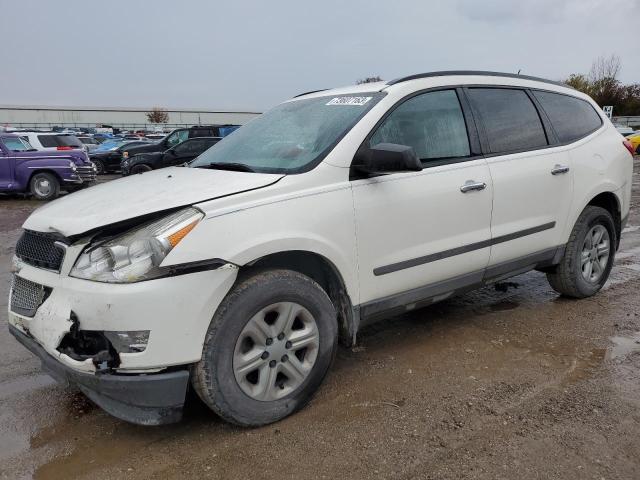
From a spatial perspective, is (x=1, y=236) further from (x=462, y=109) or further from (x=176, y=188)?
(x=462, y=109)

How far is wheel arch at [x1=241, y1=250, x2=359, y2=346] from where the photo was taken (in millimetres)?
2886

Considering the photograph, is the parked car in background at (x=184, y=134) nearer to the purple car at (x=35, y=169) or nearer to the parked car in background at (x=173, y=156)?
the parked car in background at (x=173, y=156)

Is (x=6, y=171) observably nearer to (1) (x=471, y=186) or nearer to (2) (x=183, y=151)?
(2) (x=183, y=151)

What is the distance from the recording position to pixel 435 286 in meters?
3.56

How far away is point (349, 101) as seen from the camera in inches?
139

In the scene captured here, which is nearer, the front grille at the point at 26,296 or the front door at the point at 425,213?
the front grille at the point at 26,296

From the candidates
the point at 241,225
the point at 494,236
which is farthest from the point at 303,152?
the point at 494,236

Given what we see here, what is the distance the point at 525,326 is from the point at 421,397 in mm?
1545

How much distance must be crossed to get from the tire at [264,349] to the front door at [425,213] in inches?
15.6

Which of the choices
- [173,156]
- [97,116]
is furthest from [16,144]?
[97,116]

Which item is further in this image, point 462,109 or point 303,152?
point 462,109

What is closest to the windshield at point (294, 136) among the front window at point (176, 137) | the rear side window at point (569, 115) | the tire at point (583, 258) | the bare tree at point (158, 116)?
the rear side window at point (569, 115)

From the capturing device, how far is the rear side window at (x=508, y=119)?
3.90 m

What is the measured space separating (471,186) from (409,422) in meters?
1.61
